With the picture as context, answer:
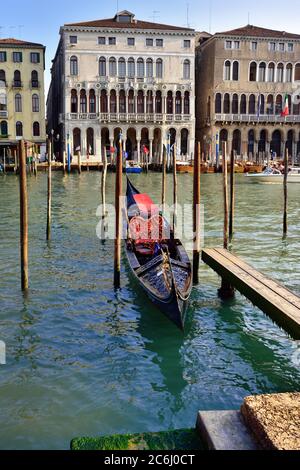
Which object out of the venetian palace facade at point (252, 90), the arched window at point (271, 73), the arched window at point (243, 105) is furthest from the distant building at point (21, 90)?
the arched window at point (271, 73)

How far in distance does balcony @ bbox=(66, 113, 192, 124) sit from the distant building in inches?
72.7

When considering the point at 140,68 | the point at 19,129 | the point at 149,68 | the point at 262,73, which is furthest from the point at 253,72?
→ the point at 19,129

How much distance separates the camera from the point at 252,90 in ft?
104

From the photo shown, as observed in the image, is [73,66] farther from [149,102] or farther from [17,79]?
[149,102]

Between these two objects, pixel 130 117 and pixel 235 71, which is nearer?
pixel 130 117

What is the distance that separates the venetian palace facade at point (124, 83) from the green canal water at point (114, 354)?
24246 millimetres

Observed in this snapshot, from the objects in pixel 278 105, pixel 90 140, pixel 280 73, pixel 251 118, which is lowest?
pixel 90 140

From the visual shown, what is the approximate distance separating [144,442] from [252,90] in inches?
1241

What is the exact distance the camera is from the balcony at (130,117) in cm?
3070

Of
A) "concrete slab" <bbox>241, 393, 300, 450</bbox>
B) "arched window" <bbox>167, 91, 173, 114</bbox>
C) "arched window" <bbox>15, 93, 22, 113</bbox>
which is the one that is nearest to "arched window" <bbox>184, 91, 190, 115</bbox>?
"arched window" <bbox>167, 91, 173, 114</bbox>

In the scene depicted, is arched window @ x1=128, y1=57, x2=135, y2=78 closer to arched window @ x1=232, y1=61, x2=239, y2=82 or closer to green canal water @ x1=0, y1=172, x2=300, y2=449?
arched window @ x1=232, y1=61, x2=239, y2=82

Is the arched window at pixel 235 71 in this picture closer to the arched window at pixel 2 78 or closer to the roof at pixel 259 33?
the roof at pixel 259 33

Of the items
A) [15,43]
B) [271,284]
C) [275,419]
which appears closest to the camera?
[275,419]
